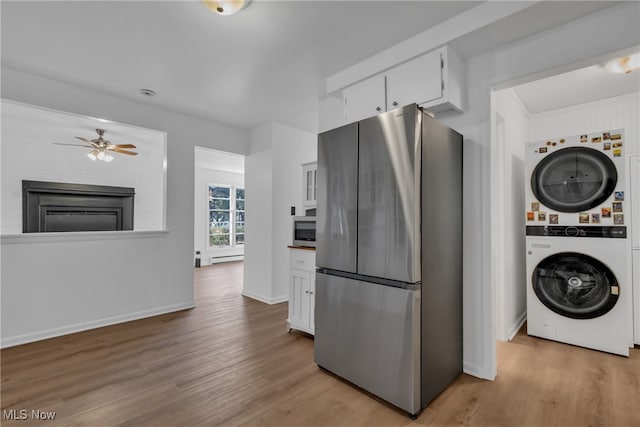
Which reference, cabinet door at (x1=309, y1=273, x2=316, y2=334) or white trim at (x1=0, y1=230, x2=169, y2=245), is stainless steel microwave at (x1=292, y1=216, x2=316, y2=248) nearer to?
cabinet door at (x1=309, y1=273, x2=316, y2=334)

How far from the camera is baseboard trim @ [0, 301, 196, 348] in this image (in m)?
2.85

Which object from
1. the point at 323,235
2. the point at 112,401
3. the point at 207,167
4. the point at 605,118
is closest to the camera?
the point at 112,401

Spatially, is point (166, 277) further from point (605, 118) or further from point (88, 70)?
point (605, 118)

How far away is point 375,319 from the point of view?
1987 mm

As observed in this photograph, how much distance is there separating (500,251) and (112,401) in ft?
11.0

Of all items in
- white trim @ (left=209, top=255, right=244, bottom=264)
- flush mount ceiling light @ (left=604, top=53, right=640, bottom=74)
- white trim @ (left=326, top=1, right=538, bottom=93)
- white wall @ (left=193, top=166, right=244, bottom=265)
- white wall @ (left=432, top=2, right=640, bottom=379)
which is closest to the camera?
white trim @ (left=326, top=1, right=538, bottom=93)

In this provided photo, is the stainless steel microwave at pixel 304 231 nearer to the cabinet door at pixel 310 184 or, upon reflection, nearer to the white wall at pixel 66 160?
the cabinet door at pixel 310 184

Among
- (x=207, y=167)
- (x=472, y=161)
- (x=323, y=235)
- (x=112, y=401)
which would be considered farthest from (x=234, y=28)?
(x=207, y=167)

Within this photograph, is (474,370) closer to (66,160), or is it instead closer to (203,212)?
(66,160)

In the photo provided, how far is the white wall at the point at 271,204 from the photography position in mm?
4355

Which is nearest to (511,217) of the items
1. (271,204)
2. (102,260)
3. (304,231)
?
(304,231)

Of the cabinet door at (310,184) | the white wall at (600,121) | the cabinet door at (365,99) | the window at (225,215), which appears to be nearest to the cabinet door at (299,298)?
the cabinet door at (310,184)

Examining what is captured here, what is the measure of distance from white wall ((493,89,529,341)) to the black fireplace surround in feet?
19.7

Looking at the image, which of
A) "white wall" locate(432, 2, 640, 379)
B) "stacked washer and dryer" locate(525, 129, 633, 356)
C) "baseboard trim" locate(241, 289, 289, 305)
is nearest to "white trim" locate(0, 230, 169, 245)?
"baseboard trim" locate(241, 289, 289, 305)
